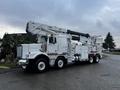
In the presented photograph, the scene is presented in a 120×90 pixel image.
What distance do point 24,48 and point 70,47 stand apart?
4.44 m

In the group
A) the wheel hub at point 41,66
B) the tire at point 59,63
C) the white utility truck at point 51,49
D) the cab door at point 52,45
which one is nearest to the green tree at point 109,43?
the white utility truck at point 51,49

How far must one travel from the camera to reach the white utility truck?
1395 centimetres

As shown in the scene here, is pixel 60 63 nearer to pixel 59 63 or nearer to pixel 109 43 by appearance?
pixel 59 63

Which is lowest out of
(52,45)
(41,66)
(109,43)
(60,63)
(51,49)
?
(41,66)

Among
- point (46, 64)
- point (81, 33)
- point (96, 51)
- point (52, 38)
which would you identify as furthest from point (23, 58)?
point (96, 51)

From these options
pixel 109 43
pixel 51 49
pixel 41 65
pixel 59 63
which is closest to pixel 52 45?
pixel 51 49

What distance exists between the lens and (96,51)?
21.1 metres

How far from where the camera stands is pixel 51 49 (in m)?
15.1

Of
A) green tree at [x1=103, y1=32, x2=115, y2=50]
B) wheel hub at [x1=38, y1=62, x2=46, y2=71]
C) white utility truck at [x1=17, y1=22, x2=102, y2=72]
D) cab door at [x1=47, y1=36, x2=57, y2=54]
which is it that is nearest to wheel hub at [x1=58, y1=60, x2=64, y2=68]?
white utility truck at [x1=17, y1=22, x2=102, y2=72]

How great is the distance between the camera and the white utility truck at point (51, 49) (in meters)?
13.9

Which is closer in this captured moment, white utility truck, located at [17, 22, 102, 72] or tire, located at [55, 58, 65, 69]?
white utility truck, located at [17, 22, 102, 72]

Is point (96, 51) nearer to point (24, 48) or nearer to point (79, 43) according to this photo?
point (79, 43)

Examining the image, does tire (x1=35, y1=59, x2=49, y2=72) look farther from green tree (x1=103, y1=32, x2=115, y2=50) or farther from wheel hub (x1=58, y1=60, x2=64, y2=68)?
green tree (x1=103, y1=32, x2=115, y2=50)

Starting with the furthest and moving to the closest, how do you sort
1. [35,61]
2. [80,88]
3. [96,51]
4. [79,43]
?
1. [96,51]
2. [79,43]
3. [35,61]
4. [80,88]
